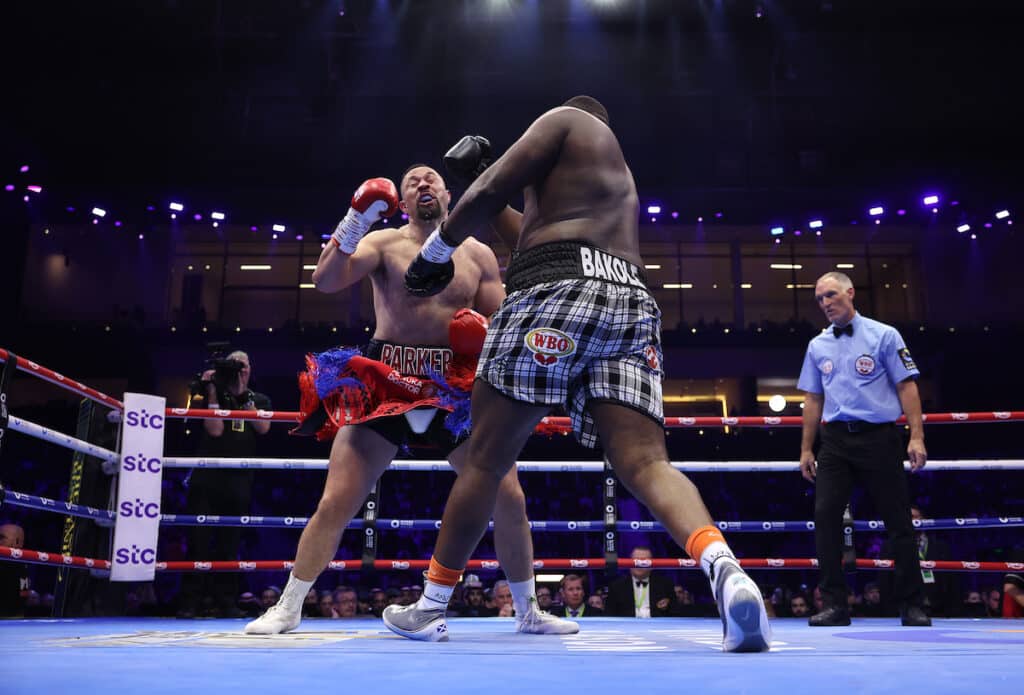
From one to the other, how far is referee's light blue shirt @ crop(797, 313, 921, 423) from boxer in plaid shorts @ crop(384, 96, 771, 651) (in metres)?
1.64

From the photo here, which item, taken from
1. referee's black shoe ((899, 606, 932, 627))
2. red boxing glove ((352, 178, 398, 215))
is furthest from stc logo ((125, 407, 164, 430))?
referee's black shoe ((899, 606, 932, 627))

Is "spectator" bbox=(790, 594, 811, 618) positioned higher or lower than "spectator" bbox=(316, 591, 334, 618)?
lower

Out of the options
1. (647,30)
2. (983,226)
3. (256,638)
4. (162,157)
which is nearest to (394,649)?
(256,638)

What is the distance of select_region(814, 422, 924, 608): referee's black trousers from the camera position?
3031 millimetres

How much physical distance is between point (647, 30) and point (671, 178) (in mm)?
2138

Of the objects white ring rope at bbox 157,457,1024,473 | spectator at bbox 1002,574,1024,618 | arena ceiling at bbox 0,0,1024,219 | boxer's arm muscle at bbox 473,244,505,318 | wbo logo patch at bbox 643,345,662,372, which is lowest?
spectator at bbox 1002,574,1024,618

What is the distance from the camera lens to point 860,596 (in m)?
8.54

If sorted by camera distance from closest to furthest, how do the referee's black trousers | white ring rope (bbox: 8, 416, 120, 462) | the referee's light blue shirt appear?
white ring rope (bbox: 8, 416, 120, 462), the referee's black trousers, the referee's light blue shirt

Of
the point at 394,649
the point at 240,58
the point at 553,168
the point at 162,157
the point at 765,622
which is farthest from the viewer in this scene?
the point at 162,157

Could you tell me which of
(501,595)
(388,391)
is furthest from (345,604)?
(388,391)

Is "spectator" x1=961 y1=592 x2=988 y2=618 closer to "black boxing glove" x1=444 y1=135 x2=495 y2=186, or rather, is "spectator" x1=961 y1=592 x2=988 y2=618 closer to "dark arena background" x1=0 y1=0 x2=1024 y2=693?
"dark arena background" x1=0 y1=0 x2=1024 y2=693

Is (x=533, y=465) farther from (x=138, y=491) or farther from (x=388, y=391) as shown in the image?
(x=138, y=491)

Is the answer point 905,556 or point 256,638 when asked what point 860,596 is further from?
point 256,638

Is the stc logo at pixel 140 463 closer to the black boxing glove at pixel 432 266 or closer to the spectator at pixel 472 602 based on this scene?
the black boxing glove at pixel 432 266
